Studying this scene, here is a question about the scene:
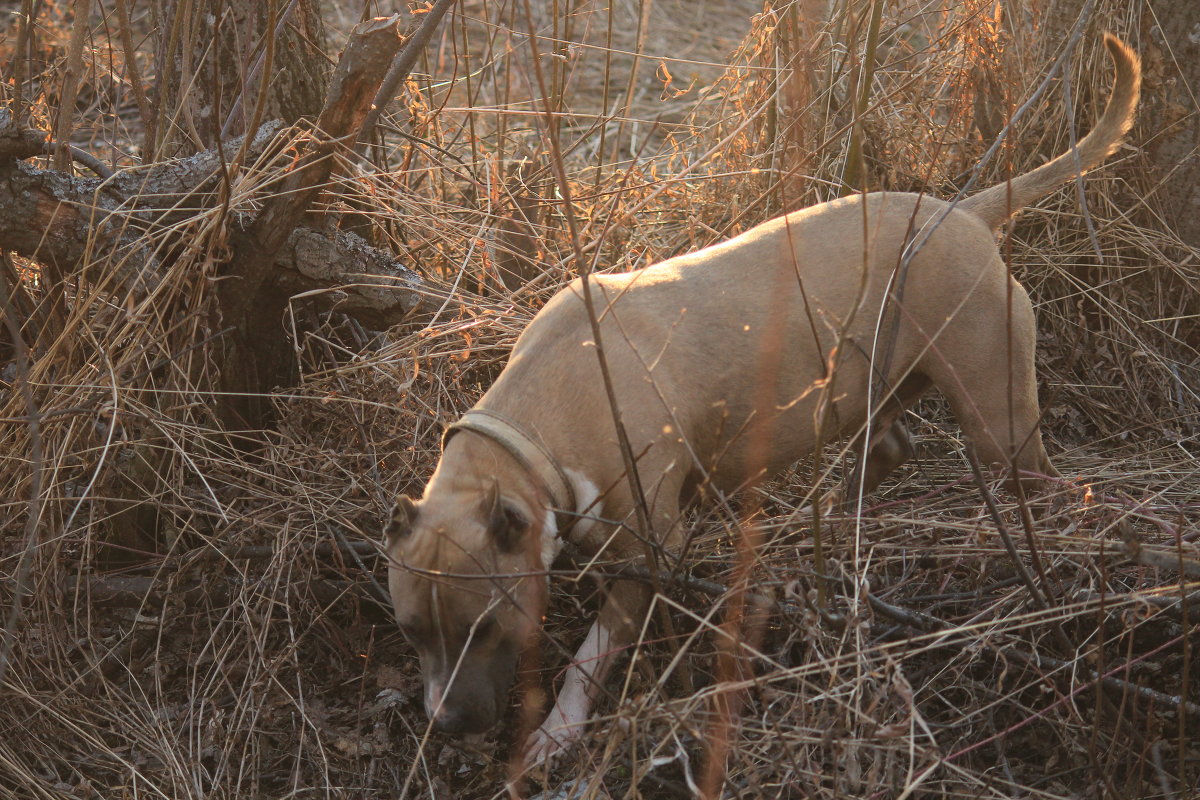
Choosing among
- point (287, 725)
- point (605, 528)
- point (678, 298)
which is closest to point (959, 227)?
point (678, 298)

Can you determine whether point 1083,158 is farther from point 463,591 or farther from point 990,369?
point 463,591

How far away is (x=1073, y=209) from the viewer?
16.0 feet

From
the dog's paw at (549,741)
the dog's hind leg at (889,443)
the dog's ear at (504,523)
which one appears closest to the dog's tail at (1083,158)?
the dog's hind leg at (889,443)

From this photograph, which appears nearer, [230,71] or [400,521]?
[400,521]

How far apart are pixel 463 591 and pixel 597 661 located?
0.55 metres

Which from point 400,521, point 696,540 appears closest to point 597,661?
point 696,540

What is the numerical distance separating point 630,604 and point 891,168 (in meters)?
2.76

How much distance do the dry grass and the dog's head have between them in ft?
0.84

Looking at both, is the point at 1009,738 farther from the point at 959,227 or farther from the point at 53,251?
the point at 53,251

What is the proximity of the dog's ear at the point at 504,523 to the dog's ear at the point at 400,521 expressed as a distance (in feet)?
0.62

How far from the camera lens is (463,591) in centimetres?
284

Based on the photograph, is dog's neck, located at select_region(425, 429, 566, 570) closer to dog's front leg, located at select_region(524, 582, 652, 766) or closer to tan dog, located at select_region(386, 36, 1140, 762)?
tan dog, located at select_region(386, 36, 1140, 762)

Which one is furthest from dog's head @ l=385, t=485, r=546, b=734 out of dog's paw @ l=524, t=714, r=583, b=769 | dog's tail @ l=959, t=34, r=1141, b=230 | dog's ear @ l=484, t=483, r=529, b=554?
dog's tail @ l=959, t=34, r=1141, b=230

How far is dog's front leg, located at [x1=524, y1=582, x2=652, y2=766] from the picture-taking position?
125 inches
